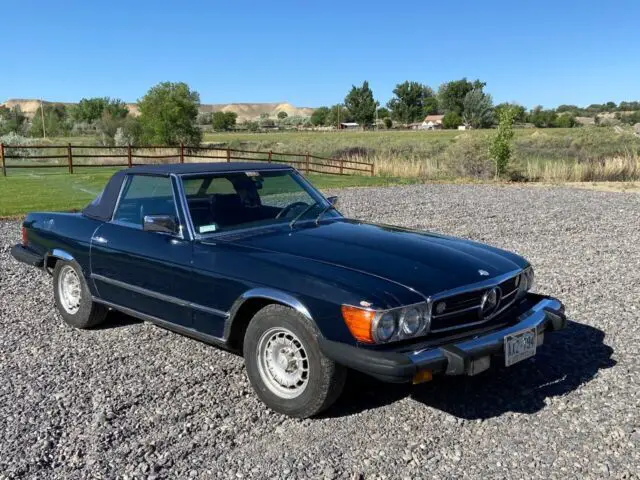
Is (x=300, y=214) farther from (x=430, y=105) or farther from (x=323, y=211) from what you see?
(x=430, y=105)

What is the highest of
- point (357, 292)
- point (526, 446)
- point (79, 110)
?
point (79, 110)

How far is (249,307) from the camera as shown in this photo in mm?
3809

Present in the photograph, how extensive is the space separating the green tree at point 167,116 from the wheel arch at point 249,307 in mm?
43853

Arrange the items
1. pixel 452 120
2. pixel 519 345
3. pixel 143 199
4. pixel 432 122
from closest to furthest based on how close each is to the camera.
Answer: pixel 519 345, pixel 143 199, pixel 452 120, pixel 432 122

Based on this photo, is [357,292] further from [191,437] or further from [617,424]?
[617,424]

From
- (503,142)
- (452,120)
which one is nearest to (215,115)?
(452,120)

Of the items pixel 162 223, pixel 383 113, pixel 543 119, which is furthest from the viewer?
pixel 383 113

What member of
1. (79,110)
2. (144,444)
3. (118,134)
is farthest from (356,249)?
(79,110)

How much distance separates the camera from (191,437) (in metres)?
3.41

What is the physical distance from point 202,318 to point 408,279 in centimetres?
144

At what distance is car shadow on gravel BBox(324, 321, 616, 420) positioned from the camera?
3803mm

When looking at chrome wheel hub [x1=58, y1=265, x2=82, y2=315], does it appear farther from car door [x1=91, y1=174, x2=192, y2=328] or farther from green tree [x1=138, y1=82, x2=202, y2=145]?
green tree [x1=138, y1=82, x2=202, y2=145]

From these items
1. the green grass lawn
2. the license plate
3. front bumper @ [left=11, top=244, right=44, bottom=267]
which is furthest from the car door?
the green grass lawn

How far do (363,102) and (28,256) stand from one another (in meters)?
113
